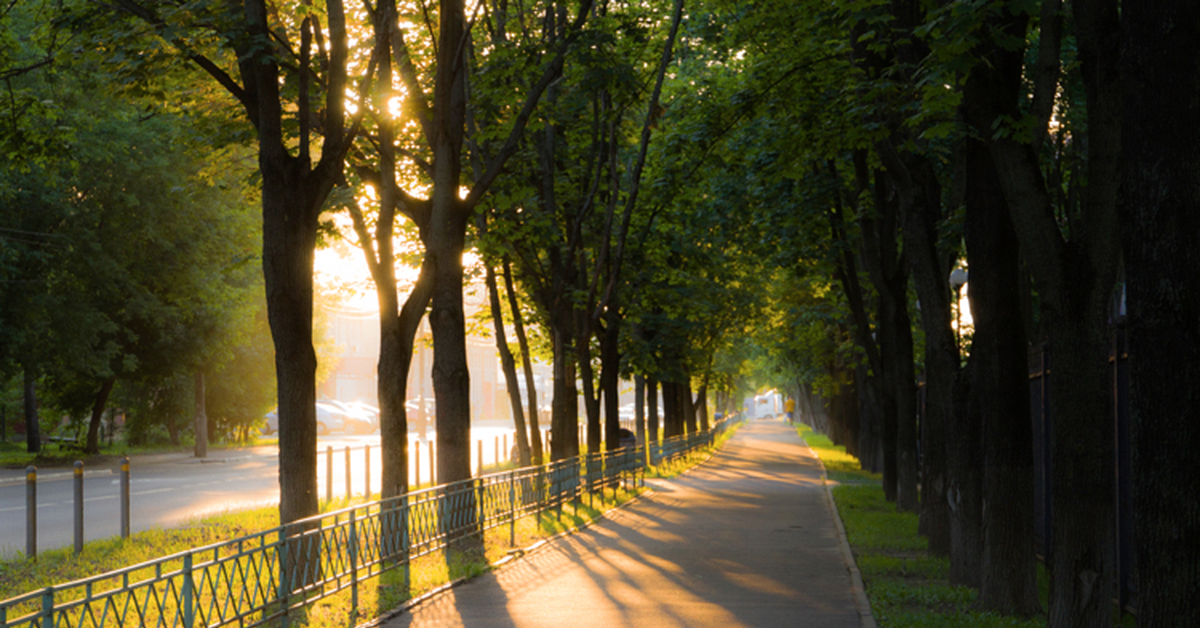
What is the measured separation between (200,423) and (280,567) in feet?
110

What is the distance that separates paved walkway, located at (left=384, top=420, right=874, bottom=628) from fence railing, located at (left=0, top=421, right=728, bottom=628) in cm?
69

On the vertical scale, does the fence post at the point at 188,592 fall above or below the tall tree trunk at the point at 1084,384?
below

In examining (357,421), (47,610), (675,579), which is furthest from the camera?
(357,421)

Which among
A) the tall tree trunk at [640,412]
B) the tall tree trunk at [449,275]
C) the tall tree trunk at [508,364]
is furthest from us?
the tall tree trunk at [640,412]

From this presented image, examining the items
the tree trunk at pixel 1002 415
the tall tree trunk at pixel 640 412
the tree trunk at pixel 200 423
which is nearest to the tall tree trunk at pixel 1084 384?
the tree trunk at pixel 1002 415

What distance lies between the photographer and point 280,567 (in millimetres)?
8484

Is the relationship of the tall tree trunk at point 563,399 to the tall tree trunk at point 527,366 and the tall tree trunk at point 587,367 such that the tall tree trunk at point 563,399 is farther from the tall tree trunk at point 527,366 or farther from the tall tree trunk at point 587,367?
the tall tree trunk at point 527,366

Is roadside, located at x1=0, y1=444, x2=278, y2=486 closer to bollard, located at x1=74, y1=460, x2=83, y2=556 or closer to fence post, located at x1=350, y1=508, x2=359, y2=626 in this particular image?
bollard, located at x1=74, y1=460, x2=83, y2=556

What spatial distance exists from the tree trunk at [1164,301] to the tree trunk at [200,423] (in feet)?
125

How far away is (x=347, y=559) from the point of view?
988 cm

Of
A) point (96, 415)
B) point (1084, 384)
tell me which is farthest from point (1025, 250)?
point (96, 415)

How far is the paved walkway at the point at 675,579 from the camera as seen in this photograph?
9.92m

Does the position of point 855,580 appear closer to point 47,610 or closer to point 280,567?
point 280,567

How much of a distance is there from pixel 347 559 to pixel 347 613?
1.57ft
